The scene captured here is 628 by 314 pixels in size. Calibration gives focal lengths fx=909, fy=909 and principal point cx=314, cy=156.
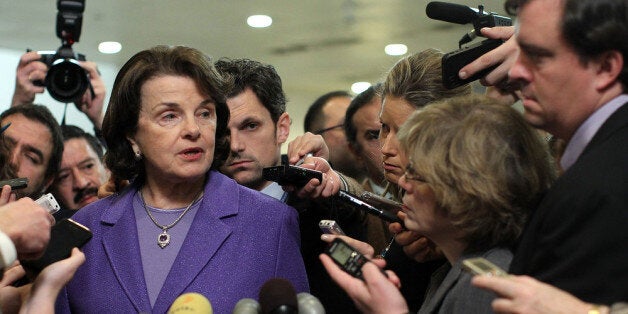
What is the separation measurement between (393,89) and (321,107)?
82.0 inches

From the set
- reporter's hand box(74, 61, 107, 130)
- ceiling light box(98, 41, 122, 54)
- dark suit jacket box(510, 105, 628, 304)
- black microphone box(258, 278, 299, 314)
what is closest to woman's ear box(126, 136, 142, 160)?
black microphone box(258, 278, 299, 314)

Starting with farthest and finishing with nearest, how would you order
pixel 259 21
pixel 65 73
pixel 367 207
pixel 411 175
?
pixel 259 21, pixel 65 73, pixel 367 207, pixel 411 175

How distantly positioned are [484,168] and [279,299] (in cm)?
44

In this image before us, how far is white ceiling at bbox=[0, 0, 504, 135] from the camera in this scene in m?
7.14

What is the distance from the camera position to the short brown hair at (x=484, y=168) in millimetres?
1626

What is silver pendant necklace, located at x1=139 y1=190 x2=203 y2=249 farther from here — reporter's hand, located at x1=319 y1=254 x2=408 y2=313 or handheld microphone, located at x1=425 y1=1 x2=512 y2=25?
handheld microphone, located at x1=425 y1=1 x2=512 y2=25

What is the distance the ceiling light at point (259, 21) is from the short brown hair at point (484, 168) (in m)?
5.94

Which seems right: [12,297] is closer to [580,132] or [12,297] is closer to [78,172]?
[580,132]

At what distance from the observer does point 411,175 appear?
1749mm

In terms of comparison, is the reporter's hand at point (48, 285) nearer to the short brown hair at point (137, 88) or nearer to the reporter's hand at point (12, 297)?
the reporter's hand at point (12, 297)

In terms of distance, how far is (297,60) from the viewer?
30.5 feet

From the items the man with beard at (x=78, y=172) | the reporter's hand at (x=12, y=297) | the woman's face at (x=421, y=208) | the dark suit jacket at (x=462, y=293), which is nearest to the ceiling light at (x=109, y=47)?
the man with beard at (x=78, y=172)

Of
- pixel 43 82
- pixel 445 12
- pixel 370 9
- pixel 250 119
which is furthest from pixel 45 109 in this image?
pixel 370 9

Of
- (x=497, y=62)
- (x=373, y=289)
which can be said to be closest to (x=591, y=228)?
(x=373, y=289)
